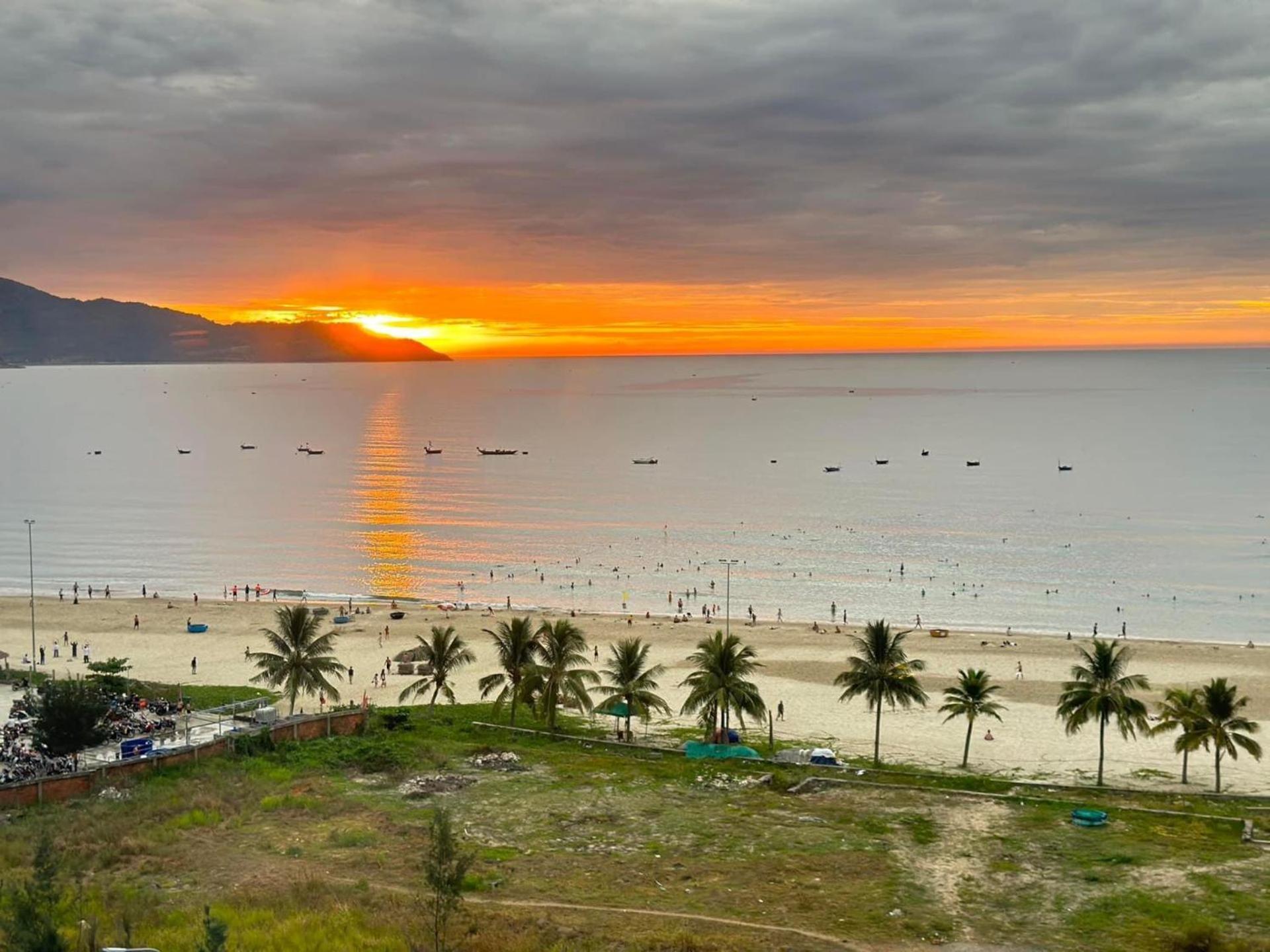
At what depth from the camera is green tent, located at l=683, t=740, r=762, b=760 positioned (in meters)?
42.9

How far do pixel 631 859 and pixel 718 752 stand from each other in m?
13.1

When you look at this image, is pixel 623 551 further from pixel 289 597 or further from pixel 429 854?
pixel 429 854

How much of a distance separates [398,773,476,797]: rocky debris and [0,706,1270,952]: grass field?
0.21 m

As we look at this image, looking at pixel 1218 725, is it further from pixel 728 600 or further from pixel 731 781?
pixel 728 600

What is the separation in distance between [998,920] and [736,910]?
6.71 m

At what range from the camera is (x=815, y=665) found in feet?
218

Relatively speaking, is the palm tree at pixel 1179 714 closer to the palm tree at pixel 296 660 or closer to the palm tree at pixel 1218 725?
the palm tree at pixel 1218 725

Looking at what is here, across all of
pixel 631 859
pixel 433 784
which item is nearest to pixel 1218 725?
pixel 631 859

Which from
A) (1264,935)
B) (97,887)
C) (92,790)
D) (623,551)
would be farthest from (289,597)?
(1264,935)

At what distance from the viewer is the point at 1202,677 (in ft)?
206

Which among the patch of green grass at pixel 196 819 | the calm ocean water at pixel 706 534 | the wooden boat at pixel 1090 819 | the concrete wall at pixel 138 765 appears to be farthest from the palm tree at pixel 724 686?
the calm ocean water at pixel 706 534

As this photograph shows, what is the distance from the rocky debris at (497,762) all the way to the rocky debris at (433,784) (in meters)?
1.37

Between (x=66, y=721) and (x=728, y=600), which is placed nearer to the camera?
(x=66, y=721)

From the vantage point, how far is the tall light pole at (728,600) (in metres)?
75.2
